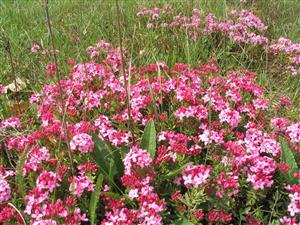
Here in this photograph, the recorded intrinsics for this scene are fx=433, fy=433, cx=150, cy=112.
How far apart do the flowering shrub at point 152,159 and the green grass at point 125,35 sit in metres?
0.75

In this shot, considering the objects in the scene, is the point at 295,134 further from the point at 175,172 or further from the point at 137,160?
the point at 137,160

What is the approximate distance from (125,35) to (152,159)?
2689 millimetres

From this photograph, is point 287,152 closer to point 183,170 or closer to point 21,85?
point 183,170

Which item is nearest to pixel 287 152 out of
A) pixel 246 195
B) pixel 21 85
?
pixel 246 195

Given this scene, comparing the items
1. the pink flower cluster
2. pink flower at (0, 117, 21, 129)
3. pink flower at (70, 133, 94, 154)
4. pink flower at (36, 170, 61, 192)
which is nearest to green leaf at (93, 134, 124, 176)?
pink flower at (70, 133, 94, 154)

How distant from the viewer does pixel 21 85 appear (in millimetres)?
4016

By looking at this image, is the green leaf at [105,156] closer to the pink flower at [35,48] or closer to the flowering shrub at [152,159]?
the flowering shrub at [152,159]

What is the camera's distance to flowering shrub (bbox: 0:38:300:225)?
236cm

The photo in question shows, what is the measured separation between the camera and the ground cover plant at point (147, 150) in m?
2.36

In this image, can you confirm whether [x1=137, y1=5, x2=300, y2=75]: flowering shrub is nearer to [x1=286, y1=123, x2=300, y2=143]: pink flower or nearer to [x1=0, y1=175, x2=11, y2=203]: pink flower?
[x1=286, y1=123, x2=300, y2=143]: pink flower

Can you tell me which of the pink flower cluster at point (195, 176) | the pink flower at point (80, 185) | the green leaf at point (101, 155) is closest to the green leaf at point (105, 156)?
the green leaf at point (101, 155)

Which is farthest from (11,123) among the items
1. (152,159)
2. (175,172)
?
(175,172)

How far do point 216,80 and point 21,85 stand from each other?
5.91 ft

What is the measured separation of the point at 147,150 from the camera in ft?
9.05
